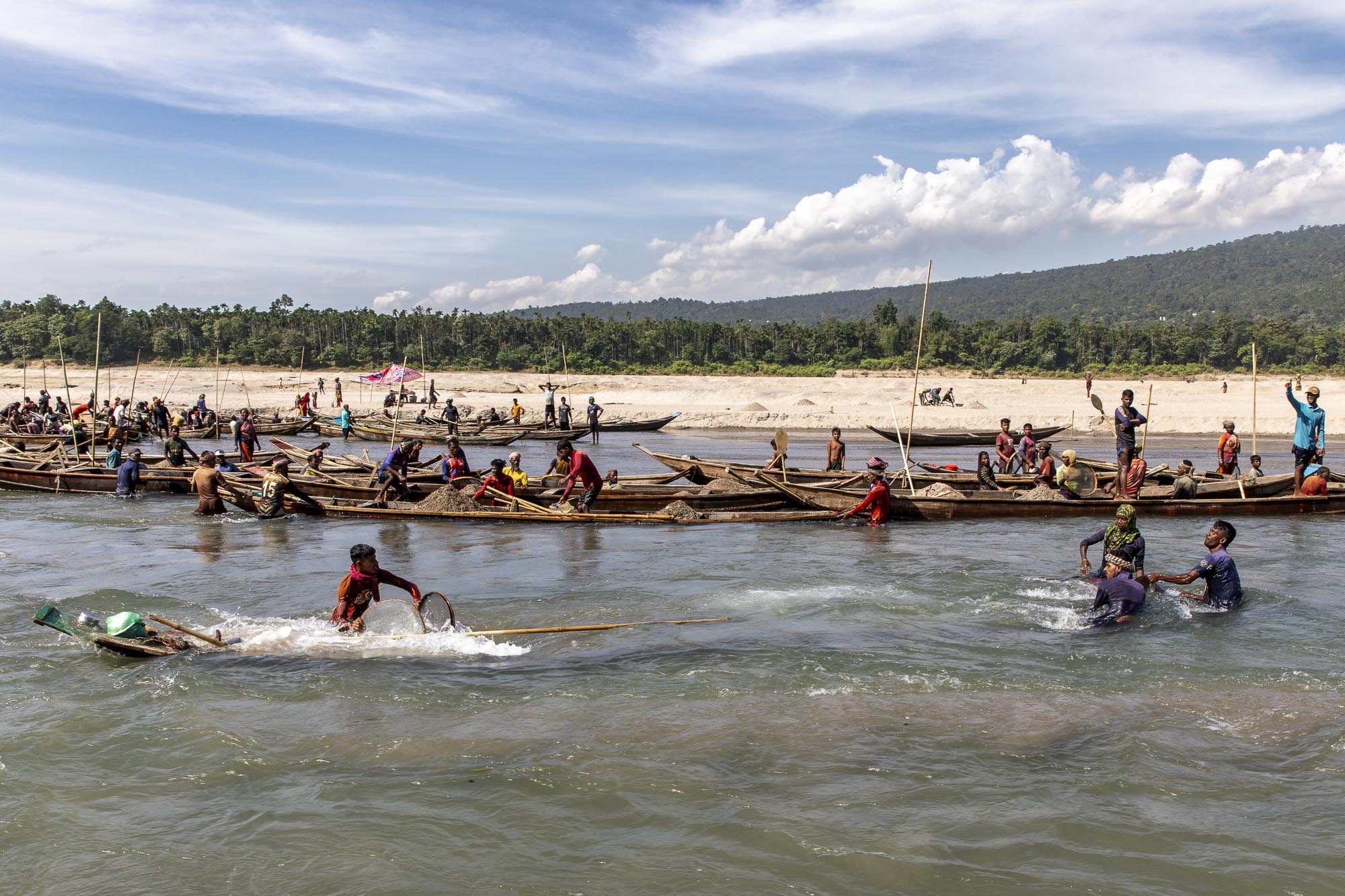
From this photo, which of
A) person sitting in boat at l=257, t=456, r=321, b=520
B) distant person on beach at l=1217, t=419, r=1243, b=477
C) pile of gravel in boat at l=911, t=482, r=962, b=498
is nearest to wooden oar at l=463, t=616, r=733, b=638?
pile of gravel in boat at l=911, t=482, r=962, b=498

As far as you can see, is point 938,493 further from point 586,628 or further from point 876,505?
point 586,628

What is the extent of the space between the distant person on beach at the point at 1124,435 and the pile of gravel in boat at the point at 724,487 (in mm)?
6188

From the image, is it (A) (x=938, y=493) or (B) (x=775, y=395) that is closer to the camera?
(A) (x=938, y=493)

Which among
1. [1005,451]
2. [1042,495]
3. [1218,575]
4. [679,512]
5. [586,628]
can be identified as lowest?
[586,628]

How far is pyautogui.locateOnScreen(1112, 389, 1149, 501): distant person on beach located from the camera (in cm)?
1590

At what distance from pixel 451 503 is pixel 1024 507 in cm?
971

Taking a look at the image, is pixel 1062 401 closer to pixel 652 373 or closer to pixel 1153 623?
pixel 652 373

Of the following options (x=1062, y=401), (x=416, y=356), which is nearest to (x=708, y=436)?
(x=1062, y=401)

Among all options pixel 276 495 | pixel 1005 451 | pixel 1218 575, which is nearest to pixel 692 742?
pixel 1218 575

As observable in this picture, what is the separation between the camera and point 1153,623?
10.4 m

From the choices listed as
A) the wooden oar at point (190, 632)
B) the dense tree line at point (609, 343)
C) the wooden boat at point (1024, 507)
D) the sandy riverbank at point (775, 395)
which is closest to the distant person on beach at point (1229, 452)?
the wooden boat at point (1024, 507)

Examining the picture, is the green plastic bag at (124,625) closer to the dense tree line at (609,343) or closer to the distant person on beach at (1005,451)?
the distant person on beach at (1005,451)

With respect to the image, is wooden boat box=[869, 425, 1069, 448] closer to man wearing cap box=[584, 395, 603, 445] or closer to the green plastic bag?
man wearing cap box=[584, 395, 603, 445]

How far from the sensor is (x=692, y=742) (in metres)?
7.45
